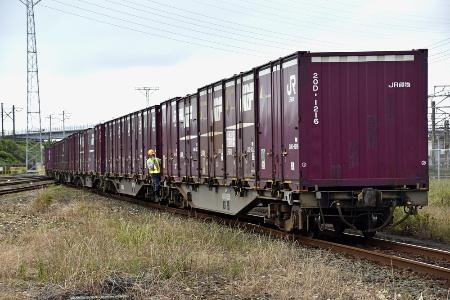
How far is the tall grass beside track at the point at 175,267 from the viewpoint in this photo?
6.77 meters

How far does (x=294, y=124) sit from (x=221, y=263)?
3501 millimetres

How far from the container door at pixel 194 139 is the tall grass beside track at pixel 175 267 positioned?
5.48m

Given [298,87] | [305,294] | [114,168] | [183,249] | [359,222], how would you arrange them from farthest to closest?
[114,168] → [359,222] → [298,87] → [183,249] → [305,294]

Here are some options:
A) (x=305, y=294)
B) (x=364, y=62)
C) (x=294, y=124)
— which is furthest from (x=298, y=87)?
(x=305, y=294)

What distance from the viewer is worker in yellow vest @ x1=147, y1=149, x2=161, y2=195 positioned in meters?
19.9

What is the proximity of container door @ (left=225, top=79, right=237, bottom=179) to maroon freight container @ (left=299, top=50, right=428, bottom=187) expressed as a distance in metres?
3.17

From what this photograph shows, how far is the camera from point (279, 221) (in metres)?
12.0

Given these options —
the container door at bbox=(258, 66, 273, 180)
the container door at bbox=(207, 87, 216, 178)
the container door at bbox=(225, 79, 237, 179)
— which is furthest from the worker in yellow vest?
the container door at bbox=(258, 66, 273, 180)

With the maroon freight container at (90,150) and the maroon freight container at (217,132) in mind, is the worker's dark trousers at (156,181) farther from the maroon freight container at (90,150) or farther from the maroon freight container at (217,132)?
the maroon freight container at (90,150)

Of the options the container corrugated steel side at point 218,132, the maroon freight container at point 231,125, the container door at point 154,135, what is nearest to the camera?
the maroon freight container at point 231,125

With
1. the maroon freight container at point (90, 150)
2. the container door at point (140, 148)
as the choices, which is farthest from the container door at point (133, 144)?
the maroon freight container at point (90, 150)

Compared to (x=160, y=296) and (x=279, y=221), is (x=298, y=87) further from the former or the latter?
(x=160, y=296)

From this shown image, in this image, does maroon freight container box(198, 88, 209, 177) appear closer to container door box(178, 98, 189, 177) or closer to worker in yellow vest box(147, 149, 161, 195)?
container door box(178, 98, 189, 177)

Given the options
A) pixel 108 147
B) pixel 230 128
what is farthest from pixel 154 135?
pixel 108 147
